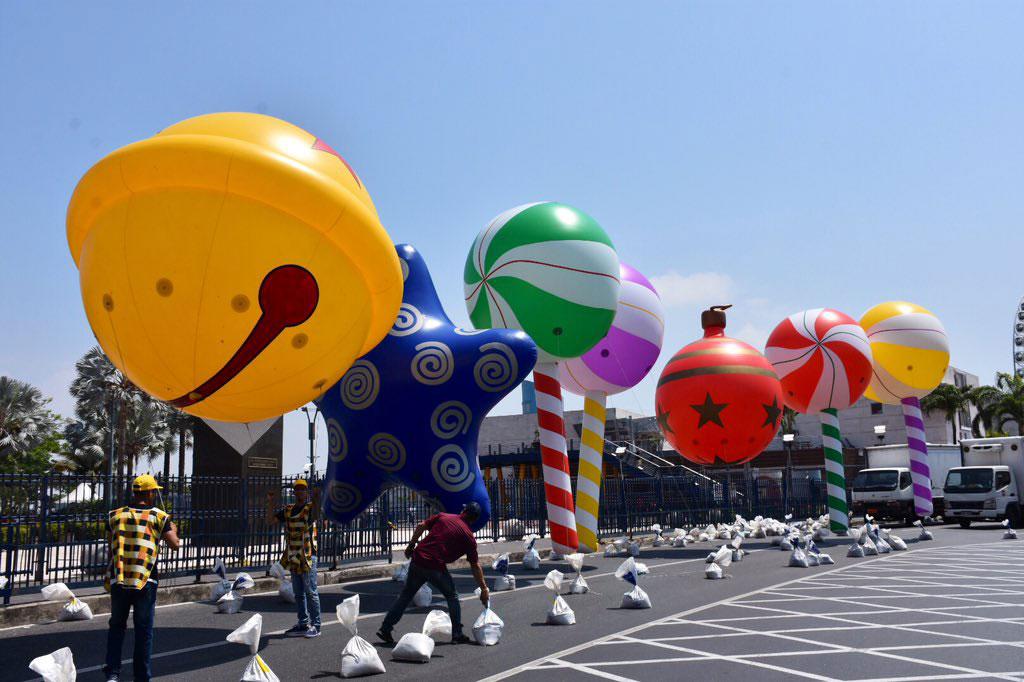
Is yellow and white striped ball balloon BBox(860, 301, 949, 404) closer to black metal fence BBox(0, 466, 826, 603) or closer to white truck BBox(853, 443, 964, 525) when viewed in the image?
white truck BBox(853, 443, 964, 525)

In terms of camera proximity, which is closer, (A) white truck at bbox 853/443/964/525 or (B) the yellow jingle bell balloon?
(B) the yellow jingle bell balloon

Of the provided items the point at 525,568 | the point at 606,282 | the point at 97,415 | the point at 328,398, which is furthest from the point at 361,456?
the point at 97,415

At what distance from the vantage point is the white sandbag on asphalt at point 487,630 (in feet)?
26.8

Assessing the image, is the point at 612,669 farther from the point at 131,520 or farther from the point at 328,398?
the point at 328,398

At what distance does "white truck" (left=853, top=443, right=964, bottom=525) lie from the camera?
2838 centimetres

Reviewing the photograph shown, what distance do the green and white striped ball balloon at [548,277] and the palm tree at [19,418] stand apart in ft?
120

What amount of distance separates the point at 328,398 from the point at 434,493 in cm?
197

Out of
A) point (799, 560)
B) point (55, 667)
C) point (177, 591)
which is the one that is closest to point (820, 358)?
point (799, 560)

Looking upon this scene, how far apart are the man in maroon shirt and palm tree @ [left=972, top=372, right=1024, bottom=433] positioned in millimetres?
59999

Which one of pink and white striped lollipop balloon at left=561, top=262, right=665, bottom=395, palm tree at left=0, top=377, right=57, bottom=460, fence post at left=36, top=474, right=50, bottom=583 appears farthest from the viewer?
palm tree at left=0, top=377, right=57, bottom=460

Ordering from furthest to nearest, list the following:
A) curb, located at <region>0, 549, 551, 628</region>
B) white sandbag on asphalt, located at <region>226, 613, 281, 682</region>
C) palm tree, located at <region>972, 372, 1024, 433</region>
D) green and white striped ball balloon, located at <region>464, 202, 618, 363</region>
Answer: palm tree, located at <region>972, 372, 1024, 433</region>, green and white striped ball balloon, located at <region>464, 202, 618, 363</region>, curb, located at <region>0, 549, 551, 628</region>, white sandbag on asphalt, located at <region>226, 613, 281, 682</region>

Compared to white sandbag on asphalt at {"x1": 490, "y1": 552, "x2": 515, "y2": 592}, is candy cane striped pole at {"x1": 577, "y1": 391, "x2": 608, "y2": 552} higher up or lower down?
higher up

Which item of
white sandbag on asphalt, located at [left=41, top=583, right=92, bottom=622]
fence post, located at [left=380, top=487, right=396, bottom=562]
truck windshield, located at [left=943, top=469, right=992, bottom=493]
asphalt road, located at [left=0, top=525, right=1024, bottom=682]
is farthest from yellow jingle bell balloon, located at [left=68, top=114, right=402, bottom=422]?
truck windshield, located at [left=943, top=469, right=992, bottom=493]

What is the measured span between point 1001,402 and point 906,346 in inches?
1623
